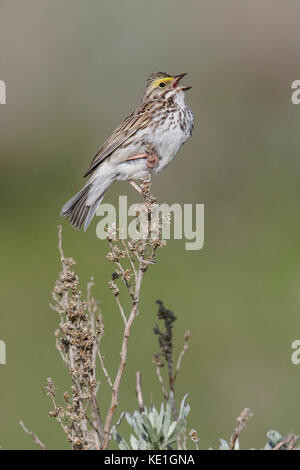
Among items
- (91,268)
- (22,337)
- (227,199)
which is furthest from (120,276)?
(227,199)

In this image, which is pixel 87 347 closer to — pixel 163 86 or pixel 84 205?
pixel 84 205

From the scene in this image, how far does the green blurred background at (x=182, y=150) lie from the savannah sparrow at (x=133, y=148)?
2605 millimetres

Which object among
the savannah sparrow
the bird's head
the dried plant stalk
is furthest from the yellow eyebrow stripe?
the dried plant stalk

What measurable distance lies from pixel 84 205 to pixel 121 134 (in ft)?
1.43

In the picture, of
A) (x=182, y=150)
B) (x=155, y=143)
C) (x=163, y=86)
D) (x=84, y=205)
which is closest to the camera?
(x=155, y=143)

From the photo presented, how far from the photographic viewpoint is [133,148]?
4629 millimetres

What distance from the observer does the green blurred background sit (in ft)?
25.9

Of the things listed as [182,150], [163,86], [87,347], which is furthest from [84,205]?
[182,150]

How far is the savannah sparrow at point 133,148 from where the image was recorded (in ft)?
15.0

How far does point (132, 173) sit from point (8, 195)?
5.17m

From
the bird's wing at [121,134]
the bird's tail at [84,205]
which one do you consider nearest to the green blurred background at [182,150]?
the bird's tail at [84,205]

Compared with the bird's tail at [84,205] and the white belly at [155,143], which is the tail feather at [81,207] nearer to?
the bird's tail at [84,205]

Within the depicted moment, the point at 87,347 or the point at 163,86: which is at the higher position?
the point at 163,86

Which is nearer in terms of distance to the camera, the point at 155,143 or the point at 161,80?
the point at 155,143
